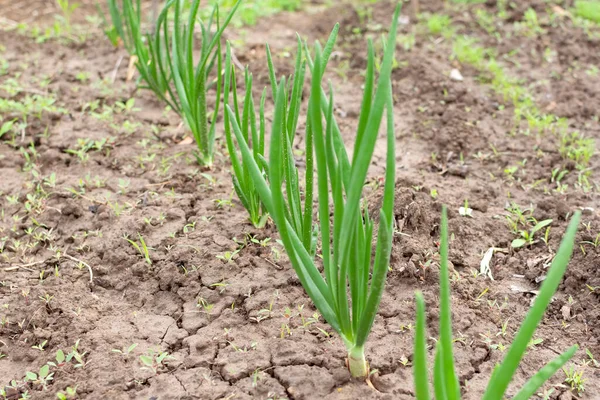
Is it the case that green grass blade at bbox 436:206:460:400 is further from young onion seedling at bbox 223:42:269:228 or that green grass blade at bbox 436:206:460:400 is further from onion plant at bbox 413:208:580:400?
young onion seedling at bbox 223:42:269:228

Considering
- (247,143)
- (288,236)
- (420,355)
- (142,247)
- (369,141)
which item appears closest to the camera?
(420,355)

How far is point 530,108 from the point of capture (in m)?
3.34

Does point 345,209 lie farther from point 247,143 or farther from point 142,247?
point 142,247

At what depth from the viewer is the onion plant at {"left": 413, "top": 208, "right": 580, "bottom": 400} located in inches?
49.1

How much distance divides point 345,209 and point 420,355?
0.37 m

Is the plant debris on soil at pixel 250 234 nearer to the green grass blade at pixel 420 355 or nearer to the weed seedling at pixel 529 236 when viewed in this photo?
the weed seedling at pixel 529 236

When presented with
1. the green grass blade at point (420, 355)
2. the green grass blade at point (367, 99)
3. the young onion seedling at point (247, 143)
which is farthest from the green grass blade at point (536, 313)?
the young onion seedling at point (247, 143)

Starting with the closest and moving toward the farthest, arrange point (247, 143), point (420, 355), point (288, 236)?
point (420, 355) → point (288, 236) → point (247, 143)

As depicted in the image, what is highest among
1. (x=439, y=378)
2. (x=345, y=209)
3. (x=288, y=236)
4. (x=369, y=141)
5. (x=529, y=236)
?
(x=369, y=141)

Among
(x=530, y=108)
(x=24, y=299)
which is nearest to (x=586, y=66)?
(x=530, y=108)

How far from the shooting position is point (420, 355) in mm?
1255

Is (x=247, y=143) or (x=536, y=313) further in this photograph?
(x=247, y=143)

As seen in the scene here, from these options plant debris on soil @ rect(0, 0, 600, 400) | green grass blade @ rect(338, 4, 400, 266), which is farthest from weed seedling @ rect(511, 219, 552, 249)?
green grass blade @ rect(338, 4, 400, 266)

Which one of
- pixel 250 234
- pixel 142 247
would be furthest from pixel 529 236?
pixel 142 247
